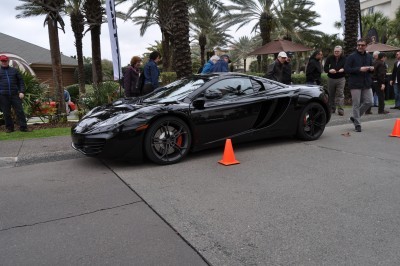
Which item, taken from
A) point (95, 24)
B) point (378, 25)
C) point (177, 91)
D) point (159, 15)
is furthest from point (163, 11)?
point (378, 25)

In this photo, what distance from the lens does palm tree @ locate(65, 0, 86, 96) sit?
22.9 metres

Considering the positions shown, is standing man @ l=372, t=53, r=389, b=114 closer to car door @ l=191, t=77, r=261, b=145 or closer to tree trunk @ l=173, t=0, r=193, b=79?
tree trunk @ l=173, t=0, r=193, b=79

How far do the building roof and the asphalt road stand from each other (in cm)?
2279

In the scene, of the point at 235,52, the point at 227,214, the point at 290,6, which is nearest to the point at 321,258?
the point at 227,214

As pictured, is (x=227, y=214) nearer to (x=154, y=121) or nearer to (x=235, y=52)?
(x=154, y=121)

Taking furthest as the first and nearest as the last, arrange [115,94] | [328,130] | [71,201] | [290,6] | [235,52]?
[235,52] < [290,6] < [115,94] < [328,130] < [71,201]

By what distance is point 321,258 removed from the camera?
2.63m

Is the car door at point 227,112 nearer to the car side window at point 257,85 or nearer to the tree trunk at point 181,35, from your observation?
the car side window at point 257,85

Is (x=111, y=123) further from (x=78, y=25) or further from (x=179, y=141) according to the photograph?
(x=78, y=25)

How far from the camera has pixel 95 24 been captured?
66.2ft

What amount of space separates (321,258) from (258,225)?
68cm

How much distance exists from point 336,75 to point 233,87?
4.89m

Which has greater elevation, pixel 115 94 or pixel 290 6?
pixel 290 6

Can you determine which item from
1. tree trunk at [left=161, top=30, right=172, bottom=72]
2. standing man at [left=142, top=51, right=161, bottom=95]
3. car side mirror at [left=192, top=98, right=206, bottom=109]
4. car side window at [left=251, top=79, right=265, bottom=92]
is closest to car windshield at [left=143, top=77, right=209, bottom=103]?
car side mirror at [left=192, top=98, right=206, bottom=109]
